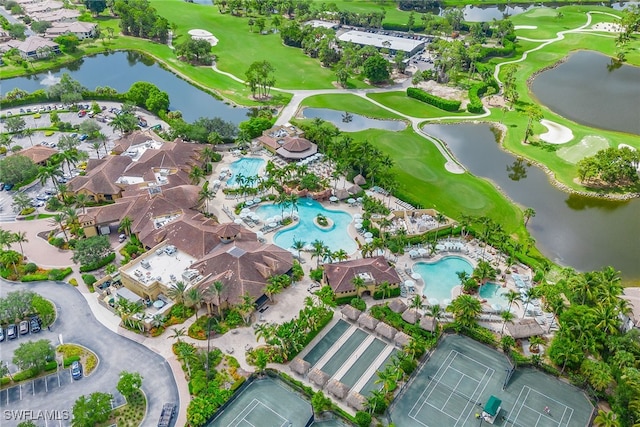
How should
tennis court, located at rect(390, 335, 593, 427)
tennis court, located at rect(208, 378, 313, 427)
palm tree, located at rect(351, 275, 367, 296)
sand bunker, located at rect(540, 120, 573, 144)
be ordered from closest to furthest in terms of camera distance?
tennis court, located at rect(208, 378, 313, 427) → tennis court, located at rect(390, 335, 593, 427) → palm tree, located at rect(351, 275, 367, 296) → sand bunker, located at rect(540, 120, 573, 144)

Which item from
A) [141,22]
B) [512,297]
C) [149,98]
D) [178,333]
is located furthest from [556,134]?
[141,22]

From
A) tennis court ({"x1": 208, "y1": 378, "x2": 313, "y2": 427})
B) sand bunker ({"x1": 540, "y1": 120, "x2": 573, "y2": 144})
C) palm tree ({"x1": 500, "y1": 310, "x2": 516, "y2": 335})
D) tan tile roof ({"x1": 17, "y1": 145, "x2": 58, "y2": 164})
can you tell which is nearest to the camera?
tennis court ({"x1": 208, "y1": 378, "x2": 313, "y2": 427})

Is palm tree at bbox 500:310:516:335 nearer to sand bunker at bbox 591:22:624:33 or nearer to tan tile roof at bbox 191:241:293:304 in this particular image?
tan tile roof at bbox 191:241:293:304

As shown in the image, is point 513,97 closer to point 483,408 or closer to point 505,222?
point 505,222

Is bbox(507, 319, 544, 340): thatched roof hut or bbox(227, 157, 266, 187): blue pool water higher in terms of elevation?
bbox(507, 319, 544, 340): thatched roof hut

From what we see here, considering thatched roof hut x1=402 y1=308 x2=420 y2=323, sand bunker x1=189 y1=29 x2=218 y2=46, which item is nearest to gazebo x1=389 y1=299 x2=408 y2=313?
thatched roof hut x1=402 y1=308 x2=420 y2=323
